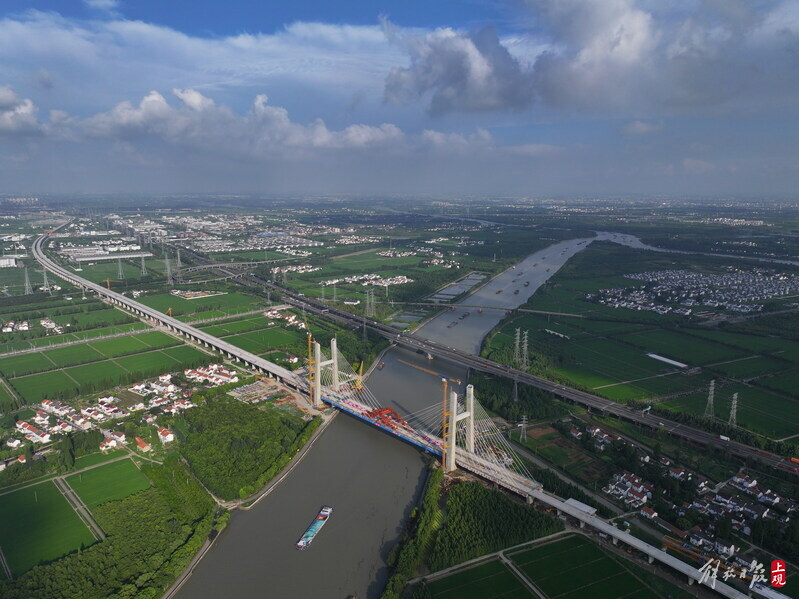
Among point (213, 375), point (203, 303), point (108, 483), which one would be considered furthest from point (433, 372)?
point (203, 303)

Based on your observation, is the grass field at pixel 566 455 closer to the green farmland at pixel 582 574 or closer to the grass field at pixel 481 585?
the green farmland at pixel 582 574

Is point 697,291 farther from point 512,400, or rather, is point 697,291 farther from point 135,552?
point 135,552

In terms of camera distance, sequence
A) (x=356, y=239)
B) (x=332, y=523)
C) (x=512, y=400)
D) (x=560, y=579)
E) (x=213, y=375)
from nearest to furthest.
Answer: (x=560, y=579)
(x=332, y=523)
(x=512, y=400)
(x=213, y=375)
(x=356, y=239)

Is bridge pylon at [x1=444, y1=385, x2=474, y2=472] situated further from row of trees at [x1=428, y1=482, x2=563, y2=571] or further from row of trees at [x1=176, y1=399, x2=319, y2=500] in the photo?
row of trees at [x1=176, y1=399, x2=319, y2=500]

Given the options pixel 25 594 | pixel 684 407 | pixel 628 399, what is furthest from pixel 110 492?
pixel 684 407

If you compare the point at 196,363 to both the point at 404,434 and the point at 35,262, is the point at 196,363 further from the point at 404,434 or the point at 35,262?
the point at 35,262

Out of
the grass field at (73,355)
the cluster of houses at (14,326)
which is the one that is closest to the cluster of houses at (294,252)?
the cluster of houses at (14,326)

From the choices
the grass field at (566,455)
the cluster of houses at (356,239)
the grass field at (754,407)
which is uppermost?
the cluster of houses at (356,239)
